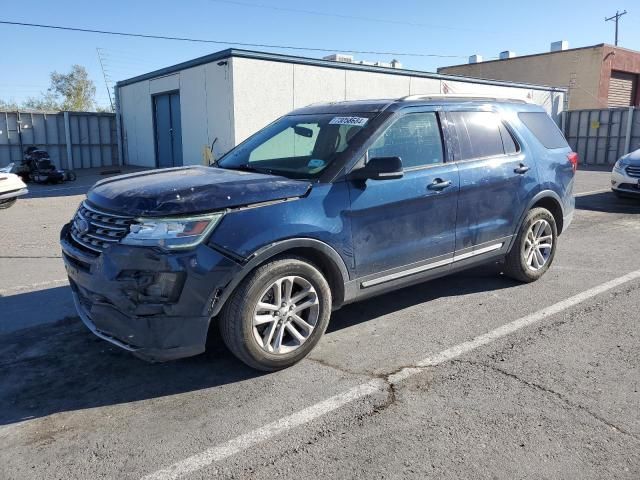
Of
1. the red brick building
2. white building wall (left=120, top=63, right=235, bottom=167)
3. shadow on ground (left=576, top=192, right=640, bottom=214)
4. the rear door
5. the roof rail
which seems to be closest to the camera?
the roof rail

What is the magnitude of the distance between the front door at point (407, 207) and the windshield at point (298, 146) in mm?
279

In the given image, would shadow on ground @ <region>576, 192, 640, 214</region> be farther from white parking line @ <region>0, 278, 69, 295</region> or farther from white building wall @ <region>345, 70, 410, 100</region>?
white parking line @ <region>0, 278, 69, 295</region>

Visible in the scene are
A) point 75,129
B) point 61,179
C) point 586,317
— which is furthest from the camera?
point 75,129

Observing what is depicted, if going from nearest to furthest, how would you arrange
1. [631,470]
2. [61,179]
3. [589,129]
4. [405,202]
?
[631,470], [405,202], [61,179], [589,129]

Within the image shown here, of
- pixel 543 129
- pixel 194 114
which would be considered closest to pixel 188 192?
pixel 543 129

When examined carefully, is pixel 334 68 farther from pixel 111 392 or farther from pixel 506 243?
pixel 111 392

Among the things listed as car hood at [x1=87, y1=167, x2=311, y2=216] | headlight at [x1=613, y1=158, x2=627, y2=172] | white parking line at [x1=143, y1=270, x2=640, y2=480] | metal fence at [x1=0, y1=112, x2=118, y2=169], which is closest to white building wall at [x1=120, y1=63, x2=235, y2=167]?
metal fence at [x1=0, y1=112, x2=118, y2=169]

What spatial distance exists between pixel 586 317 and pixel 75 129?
22.6m

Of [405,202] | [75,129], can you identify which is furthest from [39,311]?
[75,129]

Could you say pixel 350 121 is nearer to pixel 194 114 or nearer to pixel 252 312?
pixel 252 312

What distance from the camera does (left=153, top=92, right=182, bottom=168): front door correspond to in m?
19.8

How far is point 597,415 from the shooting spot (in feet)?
10.5

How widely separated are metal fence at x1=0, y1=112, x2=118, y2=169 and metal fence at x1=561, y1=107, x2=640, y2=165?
21487 millimetres

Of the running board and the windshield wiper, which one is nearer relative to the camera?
the running board
